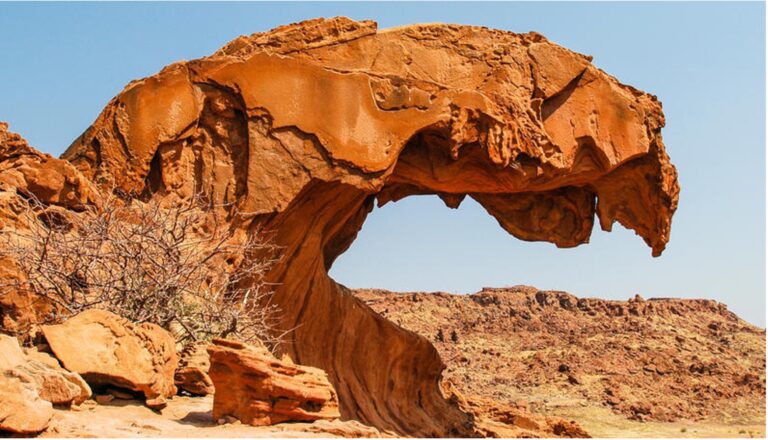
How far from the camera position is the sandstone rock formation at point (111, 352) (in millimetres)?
5500

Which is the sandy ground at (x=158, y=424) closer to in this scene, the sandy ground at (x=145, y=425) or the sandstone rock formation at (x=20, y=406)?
the sandy ground at (x=145, y=425)

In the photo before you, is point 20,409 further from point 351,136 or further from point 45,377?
point 351,136

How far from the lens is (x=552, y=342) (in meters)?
22.4

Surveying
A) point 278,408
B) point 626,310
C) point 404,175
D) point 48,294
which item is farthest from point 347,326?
point 626,310

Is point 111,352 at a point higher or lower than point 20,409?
higher

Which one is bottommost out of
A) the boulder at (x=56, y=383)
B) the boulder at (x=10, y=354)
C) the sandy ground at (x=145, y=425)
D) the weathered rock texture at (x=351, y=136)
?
the sandy ground at (x=145, y=425)

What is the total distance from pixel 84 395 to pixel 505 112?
5.76 metres

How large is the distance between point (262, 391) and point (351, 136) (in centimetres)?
425

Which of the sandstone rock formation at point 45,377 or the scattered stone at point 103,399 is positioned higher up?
the sandstone rock formation at point 45,377

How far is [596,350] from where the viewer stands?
21.5m

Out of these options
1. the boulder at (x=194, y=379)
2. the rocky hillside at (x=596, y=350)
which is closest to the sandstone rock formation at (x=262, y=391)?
the boulder at (x=194, y=379)

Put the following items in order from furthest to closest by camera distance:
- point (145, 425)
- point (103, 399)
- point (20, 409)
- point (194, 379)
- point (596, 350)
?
point (596, 350) < point (194, 379) < point (103, 399) < point (145, 425) < point (20, 409)

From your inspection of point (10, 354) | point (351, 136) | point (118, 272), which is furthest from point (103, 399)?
point (351, 136)

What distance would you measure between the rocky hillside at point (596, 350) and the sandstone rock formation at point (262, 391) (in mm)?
12919
